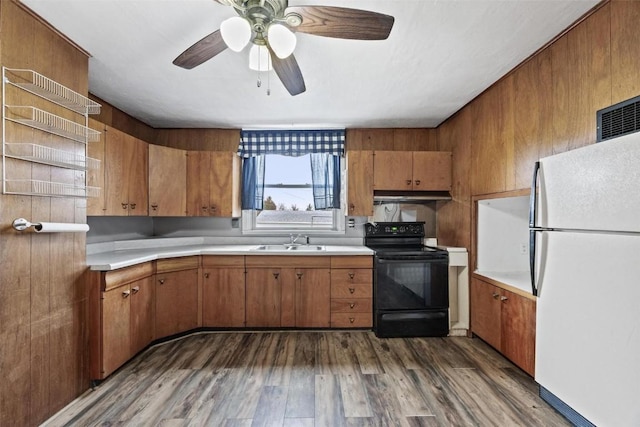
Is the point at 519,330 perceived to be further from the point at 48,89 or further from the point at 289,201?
the point at 48,89

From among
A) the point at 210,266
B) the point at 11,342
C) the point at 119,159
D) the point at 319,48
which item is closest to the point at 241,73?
the point at 319,48

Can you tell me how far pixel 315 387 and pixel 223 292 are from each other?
1.46 metres

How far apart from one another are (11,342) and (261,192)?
258 cm

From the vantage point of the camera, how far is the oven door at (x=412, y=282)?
119 inches

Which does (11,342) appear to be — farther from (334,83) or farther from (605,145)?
(605,145)

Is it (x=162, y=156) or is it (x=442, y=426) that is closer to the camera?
(x=442, y=426)

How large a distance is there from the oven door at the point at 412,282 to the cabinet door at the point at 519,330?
0.67 meters

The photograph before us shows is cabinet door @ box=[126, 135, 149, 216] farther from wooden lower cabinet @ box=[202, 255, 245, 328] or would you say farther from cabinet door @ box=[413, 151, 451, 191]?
cabinet door @ box=[413, 151, 451, 191]

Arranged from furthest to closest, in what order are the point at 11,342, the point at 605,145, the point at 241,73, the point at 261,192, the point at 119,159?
the point at 261,192 < the point at 119,159 < the point at 241,73 < the point at 11,342 < the point at 605,145

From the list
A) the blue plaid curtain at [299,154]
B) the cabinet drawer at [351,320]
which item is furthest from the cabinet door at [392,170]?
the cabinet drawer at [351,320]

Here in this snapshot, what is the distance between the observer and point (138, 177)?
2.96m

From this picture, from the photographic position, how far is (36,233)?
168 cm

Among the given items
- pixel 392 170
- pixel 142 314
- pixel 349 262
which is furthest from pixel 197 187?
pixel 392 170

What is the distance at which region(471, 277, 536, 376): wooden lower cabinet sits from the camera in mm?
2127
